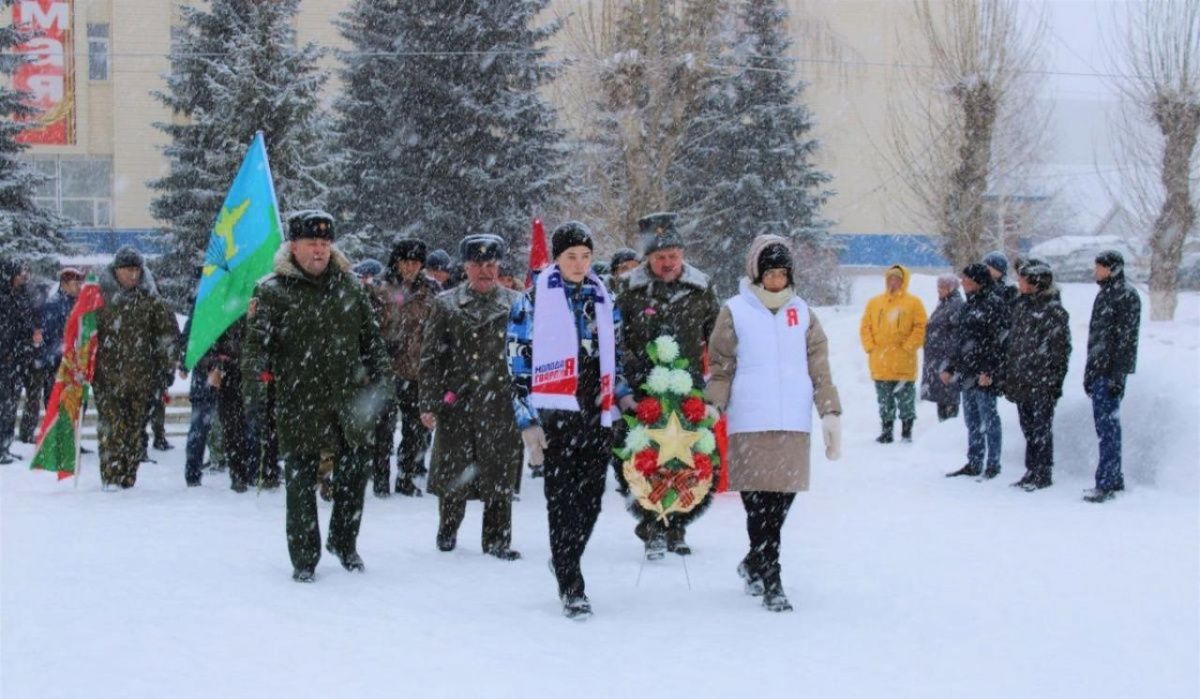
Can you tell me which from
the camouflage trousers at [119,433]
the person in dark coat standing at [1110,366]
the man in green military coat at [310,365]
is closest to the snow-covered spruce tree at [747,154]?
the person in dark coat standing at [1110,366]

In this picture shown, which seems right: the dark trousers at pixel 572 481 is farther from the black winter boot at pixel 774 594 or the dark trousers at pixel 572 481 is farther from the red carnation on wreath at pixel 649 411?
the black winter boot at pixel 774 594

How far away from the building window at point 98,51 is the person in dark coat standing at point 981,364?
33.9m

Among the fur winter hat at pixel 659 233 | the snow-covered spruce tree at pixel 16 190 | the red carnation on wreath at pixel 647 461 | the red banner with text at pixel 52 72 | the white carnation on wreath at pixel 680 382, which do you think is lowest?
the red carnation on wreath at pixel 647 461

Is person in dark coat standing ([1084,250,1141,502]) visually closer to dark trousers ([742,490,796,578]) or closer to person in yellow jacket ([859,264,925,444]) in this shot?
person in yellow jacket ([859,264,925,444])

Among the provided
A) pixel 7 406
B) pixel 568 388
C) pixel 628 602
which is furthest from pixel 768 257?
pixel 7 406

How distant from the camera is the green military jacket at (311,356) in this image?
21.9 feet

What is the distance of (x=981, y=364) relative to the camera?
11.5 m

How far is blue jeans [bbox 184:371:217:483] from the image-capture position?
1074cm

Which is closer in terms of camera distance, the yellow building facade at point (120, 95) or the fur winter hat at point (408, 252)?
the fur winter hat at point (408, 252)

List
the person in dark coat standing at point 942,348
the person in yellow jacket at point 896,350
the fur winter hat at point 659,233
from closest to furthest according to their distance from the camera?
the fur winter hat at point 659,233 < the person in dark coat standing at point 942,348 < the person in yellow jacket at point 896,350

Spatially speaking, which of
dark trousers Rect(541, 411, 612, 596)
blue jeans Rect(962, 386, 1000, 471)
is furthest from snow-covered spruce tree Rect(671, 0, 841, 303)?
dark trousers Rect(541, 411, 612, 596)

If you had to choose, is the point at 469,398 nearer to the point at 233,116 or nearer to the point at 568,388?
the point at 568,388

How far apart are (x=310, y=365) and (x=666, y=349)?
6.42 feet

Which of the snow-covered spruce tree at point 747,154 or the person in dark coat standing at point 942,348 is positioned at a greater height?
the snow-covered spruce tree at point 747,154
